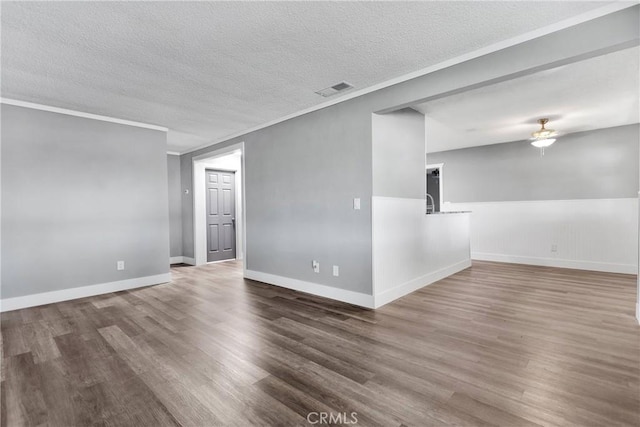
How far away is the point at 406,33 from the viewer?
7.53ft

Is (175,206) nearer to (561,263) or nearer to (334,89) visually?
(334,89)

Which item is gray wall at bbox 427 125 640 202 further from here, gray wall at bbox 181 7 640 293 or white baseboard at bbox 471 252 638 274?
gray wall at bbox 181 7 640 293

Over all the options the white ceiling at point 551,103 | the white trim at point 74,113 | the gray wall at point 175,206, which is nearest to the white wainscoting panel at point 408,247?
the white ceiling at point 551,103

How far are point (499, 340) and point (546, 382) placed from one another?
609mm

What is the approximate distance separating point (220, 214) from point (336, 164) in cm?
406

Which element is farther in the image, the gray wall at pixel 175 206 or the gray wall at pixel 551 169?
the gray wall at pixel 175 206

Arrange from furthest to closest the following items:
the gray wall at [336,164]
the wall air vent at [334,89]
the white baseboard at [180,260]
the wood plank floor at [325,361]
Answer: the white baseboard at [180,260], the wall air vent at [334,89], the gray wall at [336,164], the wood plank floor at [325,361]

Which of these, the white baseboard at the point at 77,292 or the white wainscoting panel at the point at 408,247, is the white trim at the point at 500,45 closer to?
the white wainscoting panel at the point at 408,247

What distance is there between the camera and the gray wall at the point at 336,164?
7.24ft

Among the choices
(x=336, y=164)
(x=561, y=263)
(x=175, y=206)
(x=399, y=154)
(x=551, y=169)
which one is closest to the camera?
(x=336, y=164)

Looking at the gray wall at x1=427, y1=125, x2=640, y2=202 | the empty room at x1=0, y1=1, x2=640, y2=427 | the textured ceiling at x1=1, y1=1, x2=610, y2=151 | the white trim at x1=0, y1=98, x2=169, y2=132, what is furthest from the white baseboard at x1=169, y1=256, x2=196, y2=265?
the gray wall at x1=427, y1=125, x2=640, y2=202

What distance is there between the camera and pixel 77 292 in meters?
3.96

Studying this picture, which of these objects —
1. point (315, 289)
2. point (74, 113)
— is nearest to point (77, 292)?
point (74, 113)

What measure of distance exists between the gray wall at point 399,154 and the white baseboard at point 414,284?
1.14m
